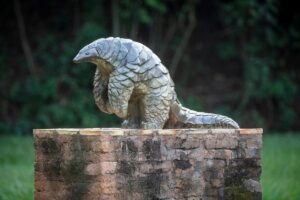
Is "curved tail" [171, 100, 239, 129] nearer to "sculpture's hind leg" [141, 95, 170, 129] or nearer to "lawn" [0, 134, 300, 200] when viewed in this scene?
"sculpture's hind leg" [141, 95, 170, 129]

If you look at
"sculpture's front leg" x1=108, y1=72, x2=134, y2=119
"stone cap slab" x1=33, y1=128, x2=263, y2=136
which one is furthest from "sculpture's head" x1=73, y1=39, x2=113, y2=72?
"stone cap slab" x1=33, y1=128, x2=263, y2=136

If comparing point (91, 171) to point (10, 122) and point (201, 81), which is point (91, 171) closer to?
point (10, 122)

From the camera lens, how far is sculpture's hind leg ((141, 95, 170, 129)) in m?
4.59

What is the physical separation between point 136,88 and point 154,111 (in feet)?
0.71

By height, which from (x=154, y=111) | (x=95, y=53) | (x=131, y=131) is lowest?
(x=131, y=131)

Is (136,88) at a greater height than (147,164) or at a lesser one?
greater

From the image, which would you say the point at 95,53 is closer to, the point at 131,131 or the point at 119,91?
the point at 119,91

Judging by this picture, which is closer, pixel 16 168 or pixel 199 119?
pixel 199 119

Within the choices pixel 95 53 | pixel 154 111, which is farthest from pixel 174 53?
pixel 95 53

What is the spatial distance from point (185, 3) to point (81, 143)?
897 centimetres

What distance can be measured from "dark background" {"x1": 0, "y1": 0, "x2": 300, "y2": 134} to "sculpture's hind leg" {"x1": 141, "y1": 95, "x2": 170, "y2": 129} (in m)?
7.08

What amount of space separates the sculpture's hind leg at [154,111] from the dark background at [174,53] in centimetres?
708

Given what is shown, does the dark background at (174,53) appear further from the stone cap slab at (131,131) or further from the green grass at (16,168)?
the stone cap slab at (131,131)

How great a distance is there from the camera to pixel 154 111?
4.60 m
